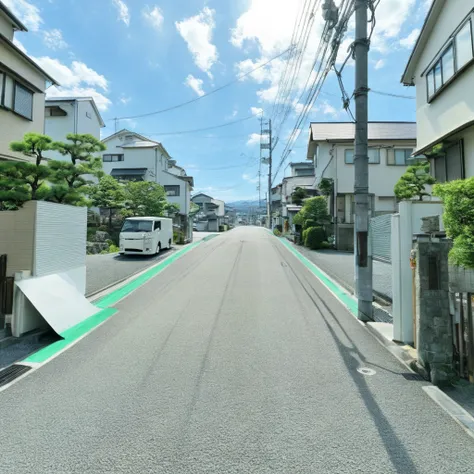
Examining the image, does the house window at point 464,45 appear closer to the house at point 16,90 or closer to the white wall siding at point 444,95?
the white wall siding at point 444,95

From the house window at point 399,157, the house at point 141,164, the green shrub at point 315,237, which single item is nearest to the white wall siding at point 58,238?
the green shrub at point 315,237

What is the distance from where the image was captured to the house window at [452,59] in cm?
775

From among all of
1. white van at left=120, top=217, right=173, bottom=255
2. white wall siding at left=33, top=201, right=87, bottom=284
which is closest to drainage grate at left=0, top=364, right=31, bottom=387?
white wall siding at left=33, top=201, right=87, bottom=284

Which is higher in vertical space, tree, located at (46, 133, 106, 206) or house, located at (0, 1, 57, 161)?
house, located at (0, 1, 57, 161)

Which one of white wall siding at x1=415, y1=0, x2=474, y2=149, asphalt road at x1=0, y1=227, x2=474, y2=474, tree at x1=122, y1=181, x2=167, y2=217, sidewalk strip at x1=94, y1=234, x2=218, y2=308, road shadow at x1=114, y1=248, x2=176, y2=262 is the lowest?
asphalt road at x1=0, y1=227, x2=474, y2=474

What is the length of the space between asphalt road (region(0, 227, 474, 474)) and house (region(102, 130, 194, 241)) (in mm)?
27220

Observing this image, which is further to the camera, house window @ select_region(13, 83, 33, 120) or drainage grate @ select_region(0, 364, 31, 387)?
house window @ select_region(13, 83, 33, 120)

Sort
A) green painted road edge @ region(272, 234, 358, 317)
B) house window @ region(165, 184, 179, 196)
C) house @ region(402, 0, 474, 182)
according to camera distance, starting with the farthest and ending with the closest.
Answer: house window @ region(165, 184, 179, 196), house @ region(402, 0, 474, 182), green painted road edge @ region(272, 234, 358, 317)

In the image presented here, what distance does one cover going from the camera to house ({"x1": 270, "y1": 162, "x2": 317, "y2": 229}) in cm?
3559

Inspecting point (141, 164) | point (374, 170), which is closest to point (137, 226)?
point (374, 170)

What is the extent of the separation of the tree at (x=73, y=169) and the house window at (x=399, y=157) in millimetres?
18805

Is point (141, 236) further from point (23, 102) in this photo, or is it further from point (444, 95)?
point (444, 95)

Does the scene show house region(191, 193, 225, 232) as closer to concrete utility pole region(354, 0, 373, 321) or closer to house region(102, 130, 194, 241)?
house region(102, 130, 194, 241)

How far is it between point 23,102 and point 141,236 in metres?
6.96
